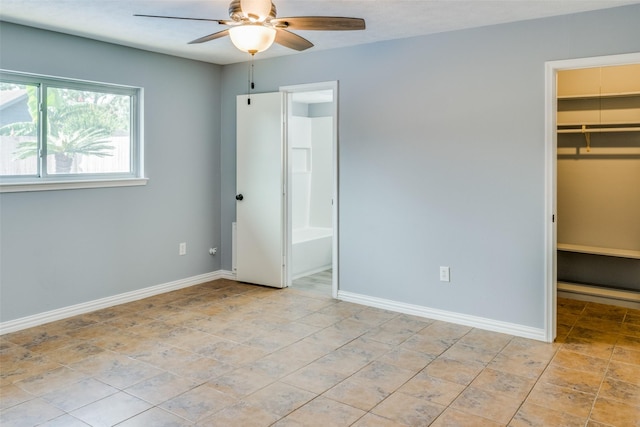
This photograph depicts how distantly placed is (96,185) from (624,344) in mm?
4376

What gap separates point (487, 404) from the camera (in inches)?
103

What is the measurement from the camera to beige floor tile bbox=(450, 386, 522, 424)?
8.19 feet

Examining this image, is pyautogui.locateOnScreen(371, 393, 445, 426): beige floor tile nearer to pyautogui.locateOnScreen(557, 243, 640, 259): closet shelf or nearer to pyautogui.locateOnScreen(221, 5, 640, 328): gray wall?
pyautogui.locateOnScreen(221, 5, 640, 328): gray wall

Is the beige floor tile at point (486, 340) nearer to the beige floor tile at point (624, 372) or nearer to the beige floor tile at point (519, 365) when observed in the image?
the beige floor tile at point (519, 365)

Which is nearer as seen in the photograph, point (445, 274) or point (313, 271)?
point (445, 274)

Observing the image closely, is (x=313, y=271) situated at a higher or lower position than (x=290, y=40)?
lower

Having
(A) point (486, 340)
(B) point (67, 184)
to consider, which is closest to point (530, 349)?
(A) point (486, 340)

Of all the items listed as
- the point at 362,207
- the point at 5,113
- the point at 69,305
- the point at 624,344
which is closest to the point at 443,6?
the point at 362,207

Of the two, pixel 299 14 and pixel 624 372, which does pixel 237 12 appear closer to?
pixel 299 14

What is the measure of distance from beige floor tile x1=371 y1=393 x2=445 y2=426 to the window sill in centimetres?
306

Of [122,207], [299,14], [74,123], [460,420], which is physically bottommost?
[460,420]

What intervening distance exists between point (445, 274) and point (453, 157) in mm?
963

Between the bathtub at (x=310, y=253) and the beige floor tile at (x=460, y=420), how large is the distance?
3.02 metres

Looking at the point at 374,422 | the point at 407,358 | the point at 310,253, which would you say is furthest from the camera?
the point at 310,253
